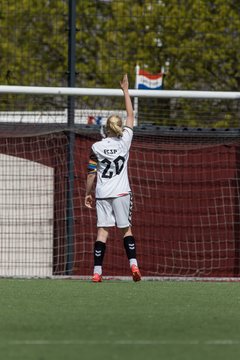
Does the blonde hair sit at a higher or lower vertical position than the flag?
lower

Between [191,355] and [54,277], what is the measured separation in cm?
752

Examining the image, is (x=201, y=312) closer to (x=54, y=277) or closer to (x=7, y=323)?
(x=7, y=323)

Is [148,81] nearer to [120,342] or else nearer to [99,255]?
[99,255]

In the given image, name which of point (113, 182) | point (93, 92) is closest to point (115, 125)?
point (113, 182)

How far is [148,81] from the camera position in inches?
902

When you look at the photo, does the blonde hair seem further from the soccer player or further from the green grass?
the green grass

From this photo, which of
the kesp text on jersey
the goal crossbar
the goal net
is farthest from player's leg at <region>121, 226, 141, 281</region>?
the goal net

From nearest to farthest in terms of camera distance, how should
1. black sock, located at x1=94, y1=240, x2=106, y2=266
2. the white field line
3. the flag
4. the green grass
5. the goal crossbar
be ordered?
the green grass
the white field line
black sock, located at x1=94, y1=240, x2=106, y2=266
the goal crossbar
the flag

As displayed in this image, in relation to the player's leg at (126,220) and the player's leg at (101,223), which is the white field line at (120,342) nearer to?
the player's leg at (126,220)

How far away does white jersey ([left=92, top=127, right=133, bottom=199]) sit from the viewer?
12.5 m

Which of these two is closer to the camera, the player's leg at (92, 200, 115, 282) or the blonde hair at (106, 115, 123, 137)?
the blonde hair at (106, 115, 123, 137)

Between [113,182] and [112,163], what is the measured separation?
0.20 meters

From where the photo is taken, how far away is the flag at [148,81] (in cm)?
2255

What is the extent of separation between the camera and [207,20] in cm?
2670
